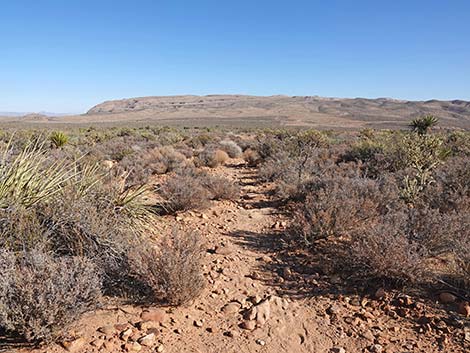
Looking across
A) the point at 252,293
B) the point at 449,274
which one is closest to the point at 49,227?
the point at 252,293

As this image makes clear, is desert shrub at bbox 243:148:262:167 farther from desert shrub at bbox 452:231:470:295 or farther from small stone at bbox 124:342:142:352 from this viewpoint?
small stone at bbox 124:342:142:352

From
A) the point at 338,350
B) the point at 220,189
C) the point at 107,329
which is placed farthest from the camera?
the point at 220,189

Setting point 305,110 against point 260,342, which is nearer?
point 260,342

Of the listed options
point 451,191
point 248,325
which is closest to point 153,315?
point 248,325

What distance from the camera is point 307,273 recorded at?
409 centimetres

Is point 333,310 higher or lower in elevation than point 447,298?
lower

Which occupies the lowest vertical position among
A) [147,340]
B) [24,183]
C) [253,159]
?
[147,340]

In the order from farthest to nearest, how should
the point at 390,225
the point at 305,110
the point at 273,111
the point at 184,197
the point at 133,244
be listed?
the point at 273,111, the point at 305,110, the point at 184,197, the point at 390,225, the point at 133,244

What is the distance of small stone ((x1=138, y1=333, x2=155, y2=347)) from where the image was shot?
283 cm

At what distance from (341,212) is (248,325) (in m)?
2.44

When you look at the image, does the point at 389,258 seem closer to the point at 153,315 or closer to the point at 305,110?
the point at 153,315

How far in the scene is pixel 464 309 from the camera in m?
3.14

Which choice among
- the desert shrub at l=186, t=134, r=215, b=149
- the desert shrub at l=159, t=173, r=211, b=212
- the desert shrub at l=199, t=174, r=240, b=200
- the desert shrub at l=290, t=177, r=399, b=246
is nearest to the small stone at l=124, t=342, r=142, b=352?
the desert shrub at l=290, t=177, r=399, b=246

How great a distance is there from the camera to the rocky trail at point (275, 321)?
285 centimetres
